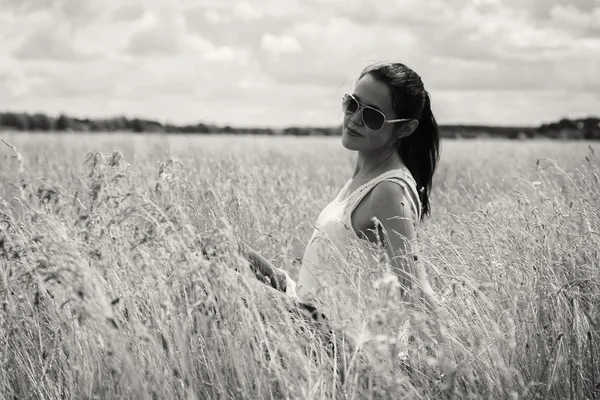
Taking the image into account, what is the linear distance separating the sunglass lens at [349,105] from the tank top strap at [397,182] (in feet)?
1.37

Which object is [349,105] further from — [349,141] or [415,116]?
[415,116]

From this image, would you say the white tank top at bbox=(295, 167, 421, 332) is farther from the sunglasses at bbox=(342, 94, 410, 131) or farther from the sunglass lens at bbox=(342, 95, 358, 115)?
the sunglass lens at bbox=(342, 95, 358, 115)

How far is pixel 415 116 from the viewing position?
2770 mm

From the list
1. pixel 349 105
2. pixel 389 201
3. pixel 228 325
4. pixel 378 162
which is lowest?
pixel 228 325

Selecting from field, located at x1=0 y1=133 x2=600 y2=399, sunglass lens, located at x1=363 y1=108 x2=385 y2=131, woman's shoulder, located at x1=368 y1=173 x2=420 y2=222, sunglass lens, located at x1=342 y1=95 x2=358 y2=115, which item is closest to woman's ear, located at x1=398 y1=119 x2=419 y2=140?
sunglass lens, located at x1=363 y1=108 x2=385 y2=131

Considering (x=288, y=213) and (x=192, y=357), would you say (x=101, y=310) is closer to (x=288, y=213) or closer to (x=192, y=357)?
(x=192, y=357)

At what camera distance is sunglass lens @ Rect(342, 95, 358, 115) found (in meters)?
2.79

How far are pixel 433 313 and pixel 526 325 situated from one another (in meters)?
0.39

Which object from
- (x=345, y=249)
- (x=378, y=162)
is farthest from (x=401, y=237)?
(x=378, y=162)

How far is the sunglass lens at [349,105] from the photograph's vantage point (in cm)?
279

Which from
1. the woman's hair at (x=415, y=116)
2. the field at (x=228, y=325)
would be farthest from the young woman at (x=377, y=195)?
the field at (x=228, y=325)

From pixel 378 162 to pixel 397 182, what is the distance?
13.2 inches

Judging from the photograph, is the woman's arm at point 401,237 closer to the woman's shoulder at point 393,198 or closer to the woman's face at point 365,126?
the woman's shoulder at point 393,198

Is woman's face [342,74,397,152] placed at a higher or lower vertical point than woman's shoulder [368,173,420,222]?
higher
